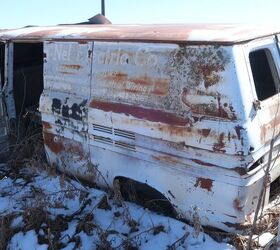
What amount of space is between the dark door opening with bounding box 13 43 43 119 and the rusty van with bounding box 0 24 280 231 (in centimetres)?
164

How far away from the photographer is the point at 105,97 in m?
4.66

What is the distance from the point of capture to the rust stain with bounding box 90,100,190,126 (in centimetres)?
412

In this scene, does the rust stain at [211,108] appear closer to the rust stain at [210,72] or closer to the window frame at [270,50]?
the rust stain at [210,72]

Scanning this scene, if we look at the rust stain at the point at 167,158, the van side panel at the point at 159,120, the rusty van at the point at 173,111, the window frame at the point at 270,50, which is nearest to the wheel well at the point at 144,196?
the rusty van at the point at 173,111

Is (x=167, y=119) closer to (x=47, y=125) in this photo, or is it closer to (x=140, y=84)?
(x=140, y=84)

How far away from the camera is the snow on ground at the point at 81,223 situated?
4254mm

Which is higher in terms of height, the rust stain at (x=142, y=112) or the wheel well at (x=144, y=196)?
the rust stain at (x=142, y=112)

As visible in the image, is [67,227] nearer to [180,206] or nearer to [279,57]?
[180,206]

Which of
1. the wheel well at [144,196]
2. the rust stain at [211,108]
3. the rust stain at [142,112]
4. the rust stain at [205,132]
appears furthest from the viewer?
the wheel well at [144,196]

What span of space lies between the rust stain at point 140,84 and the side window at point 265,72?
82cm

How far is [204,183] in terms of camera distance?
406 cm

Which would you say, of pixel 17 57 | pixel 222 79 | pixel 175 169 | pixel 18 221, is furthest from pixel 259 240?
pixel 17 57

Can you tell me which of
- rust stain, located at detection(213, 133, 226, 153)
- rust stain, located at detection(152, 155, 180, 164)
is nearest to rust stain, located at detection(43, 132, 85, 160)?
rust stain, located at detection(152, 155, 180, 164)

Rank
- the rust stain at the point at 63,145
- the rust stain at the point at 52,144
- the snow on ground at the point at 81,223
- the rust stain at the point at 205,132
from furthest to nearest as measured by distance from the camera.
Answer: the rust stain at the point at 52,144 < the rust stain at the point at 63,145 < the snow on ground at the point at 81,223 < the rust stain at the point at 205,132
